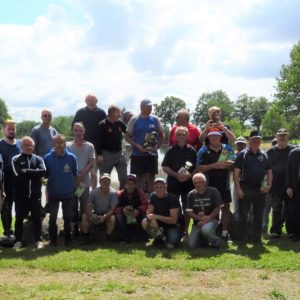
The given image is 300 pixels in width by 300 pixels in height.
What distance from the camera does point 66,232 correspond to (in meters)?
9.06

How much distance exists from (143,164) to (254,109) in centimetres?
10602

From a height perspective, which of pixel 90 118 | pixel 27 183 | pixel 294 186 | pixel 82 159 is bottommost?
pixel 294 186

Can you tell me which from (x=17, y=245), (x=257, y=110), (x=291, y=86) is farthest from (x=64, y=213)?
(x=257, y=110)

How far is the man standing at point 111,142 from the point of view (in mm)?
9828

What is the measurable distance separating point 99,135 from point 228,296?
480 cm

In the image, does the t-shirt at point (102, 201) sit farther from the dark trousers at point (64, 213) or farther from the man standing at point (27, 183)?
the man standing at point (27, 183)

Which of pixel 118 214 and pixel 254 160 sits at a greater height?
pixel 254 160

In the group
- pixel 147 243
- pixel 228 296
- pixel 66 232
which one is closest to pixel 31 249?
pixel 66 232

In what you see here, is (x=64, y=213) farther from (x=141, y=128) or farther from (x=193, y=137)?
(x=193, y=137)

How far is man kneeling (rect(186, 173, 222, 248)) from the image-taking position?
872 centimetres

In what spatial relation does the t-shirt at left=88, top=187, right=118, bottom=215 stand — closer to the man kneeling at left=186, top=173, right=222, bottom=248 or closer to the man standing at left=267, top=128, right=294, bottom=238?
the man kneeling at left=186, top=173, right=222, bottom=248

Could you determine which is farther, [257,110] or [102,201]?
[257,110]

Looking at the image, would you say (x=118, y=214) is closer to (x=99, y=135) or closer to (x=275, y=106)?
(x=99, y=135)

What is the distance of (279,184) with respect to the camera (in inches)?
390
